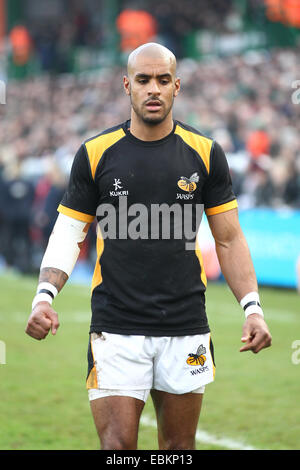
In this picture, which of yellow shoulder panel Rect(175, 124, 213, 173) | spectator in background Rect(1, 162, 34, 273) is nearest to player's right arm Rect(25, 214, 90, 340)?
yellow shoulder panel Rect(175, 124, 213, 173)

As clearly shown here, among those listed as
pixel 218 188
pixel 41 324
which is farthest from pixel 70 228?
pixel 218 188

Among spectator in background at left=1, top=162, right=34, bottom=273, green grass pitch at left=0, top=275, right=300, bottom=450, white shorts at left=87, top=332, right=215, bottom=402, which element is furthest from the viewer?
spectator in background at left=1, top=162, right=34, bottom=273

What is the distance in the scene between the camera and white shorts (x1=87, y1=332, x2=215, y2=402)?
4121 millimetres

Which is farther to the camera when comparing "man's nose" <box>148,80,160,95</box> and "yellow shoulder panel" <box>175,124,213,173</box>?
"yellow shoulder panel" <box>175,124,213,173</box>

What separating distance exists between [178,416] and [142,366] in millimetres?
292

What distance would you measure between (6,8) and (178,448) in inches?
1333

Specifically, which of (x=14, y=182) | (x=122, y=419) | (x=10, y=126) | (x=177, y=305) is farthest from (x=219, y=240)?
(x=10, y=126)

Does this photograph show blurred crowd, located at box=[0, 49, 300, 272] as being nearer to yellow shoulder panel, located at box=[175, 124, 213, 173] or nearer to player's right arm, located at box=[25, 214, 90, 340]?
yellow shoulder panel, located at box=[175, 124, 213, 173]

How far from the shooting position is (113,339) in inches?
164

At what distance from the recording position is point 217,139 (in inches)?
615

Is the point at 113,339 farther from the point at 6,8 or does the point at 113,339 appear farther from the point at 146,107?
the point at 6,8

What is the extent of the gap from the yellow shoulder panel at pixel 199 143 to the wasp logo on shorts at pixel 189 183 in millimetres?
89

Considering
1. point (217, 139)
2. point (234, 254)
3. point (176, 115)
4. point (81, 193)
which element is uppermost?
point (176, 115)

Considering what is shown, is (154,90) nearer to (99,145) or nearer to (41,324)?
(99,145)
